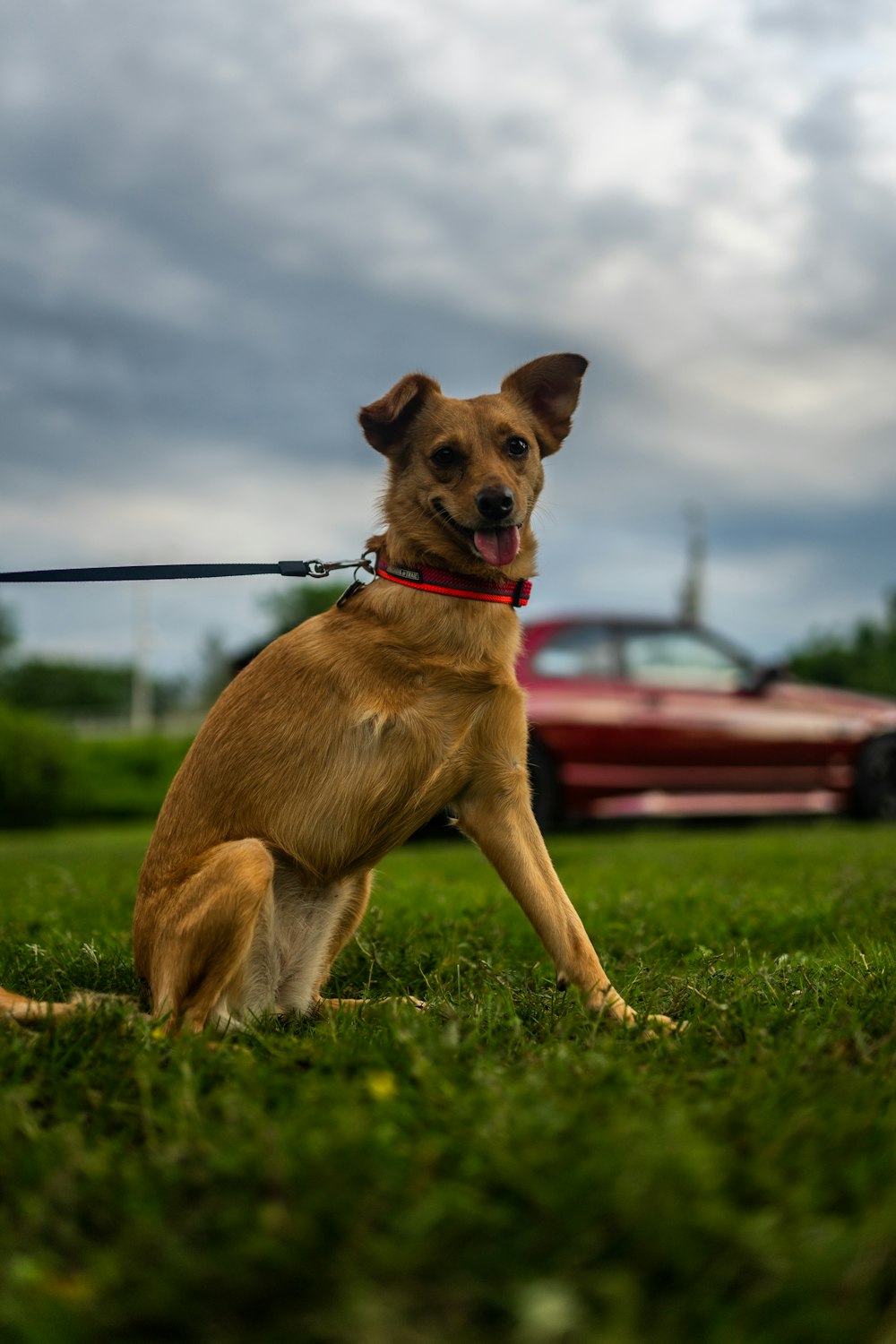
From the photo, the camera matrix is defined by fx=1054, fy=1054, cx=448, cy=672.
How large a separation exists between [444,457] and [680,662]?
294 inches

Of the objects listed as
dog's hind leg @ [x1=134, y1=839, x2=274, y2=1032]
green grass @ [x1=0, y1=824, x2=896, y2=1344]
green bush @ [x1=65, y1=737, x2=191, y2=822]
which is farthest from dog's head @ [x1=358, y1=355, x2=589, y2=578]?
green bush @ [x1=65, y1=737, x2=191, y2=822]

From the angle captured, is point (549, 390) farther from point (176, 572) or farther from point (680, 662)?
point (680, 662)

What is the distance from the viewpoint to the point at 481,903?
189 inches

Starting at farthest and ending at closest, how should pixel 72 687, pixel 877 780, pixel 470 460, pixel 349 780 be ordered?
1. pixel 72 687
2. pixel 877 780
3. pixel 470 460
4. pixel 349 780

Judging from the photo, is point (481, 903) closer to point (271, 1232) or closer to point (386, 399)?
point (386, 399)

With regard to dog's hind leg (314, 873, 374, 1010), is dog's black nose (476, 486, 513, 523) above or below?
above

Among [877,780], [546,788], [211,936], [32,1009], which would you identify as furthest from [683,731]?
[32,1009]

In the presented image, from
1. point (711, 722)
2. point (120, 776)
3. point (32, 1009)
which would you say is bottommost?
point (120, 776)

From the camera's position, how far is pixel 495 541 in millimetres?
3285

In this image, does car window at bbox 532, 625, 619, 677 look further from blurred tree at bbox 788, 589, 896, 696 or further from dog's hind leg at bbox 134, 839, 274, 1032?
blurred tree at bbox 788, 589, 896, 696

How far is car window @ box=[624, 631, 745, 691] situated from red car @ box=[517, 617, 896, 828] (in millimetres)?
12

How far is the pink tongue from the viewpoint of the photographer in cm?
326

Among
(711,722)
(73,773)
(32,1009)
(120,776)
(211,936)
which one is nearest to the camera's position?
(32,1009)

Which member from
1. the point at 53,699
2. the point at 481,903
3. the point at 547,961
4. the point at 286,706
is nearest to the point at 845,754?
the point at 481,903
